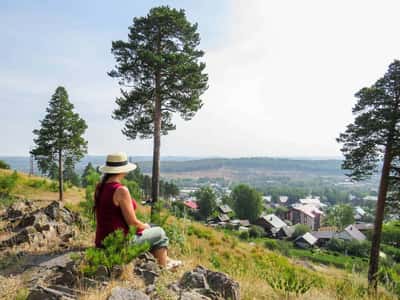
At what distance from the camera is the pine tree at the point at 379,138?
10.5 meters

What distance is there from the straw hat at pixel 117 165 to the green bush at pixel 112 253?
0.84m

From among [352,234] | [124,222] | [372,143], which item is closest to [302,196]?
[352,234]

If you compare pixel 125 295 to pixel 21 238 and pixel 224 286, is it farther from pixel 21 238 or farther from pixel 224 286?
pixel 21 238

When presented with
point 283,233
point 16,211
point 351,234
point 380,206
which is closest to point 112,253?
point 16,211

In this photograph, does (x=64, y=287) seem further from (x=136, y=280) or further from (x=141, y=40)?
(x=141, y=40)

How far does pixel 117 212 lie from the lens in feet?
11.1

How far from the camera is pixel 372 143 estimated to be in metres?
11.0

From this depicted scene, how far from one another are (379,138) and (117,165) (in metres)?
10.4

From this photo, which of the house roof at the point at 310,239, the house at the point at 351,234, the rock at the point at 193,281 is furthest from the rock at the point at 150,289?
the house at the point at 351,234

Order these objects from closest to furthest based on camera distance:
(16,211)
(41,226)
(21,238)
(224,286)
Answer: (224,286) < (21,238) < (41,226) < (16,211)

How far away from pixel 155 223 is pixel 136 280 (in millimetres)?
2137

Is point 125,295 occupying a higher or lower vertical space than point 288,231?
higher

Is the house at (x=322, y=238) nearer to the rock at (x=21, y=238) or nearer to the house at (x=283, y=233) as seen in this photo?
the house at (x=283, y=233)

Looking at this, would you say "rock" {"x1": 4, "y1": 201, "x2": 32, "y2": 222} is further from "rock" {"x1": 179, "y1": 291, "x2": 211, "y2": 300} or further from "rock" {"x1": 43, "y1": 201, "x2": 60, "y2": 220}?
"rock" {"x1": 179, "y1": 291, "x2": 211, "y2": 300}
